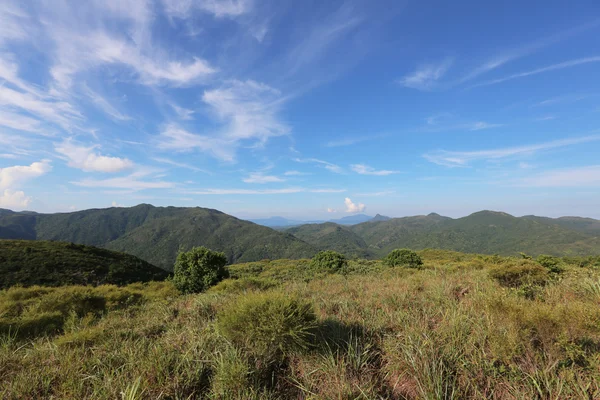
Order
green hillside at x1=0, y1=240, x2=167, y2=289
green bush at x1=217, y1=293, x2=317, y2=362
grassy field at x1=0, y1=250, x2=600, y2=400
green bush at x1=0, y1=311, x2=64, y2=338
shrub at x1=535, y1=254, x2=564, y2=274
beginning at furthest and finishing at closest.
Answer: green hillside at x1=0, y1=240, x2=167, y2=289
shrub at x1=535, y1=254, x2=564, y2=274
green bush at x1=0, y1=311, x2=64, y2=338
green bush at x1=217, y1=293, x2=317, y2=362
grassy field at x1=0, y1=250, x2=600, y2=400

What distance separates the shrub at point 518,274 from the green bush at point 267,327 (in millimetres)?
5867

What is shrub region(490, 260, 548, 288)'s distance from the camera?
20.1ft

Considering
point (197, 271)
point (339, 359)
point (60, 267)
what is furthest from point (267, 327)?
point (60, 267)

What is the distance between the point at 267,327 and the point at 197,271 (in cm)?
1510

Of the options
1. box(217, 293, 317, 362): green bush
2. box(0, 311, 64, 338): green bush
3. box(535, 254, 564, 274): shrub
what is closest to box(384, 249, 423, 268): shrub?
box(535, 254, 564, 274): shrub

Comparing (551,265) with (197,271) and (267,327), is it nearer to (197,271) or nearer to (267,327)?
(267,327)

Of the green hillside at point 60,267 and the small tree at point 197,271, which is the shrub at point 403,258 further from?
the green hillside at point 60,267

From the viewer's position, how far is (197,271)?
54.1ft

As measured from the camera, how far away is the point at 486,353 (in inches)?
117

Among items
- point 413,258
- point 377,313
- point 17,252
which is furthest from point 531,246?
point 17,252

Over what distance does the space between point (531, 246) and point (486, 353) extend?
238m

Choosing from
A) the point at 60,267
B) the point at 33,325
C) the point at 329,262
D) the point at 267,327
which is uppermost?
the point at 267,327

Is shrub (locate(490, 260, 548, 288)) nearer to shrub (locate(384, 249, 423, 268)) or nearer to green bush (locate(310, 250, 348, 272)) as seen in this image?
green bush (locate(310, 250, 348, 272))

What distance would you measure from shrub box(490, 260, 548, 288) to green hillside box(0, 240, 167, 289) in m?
37.6
